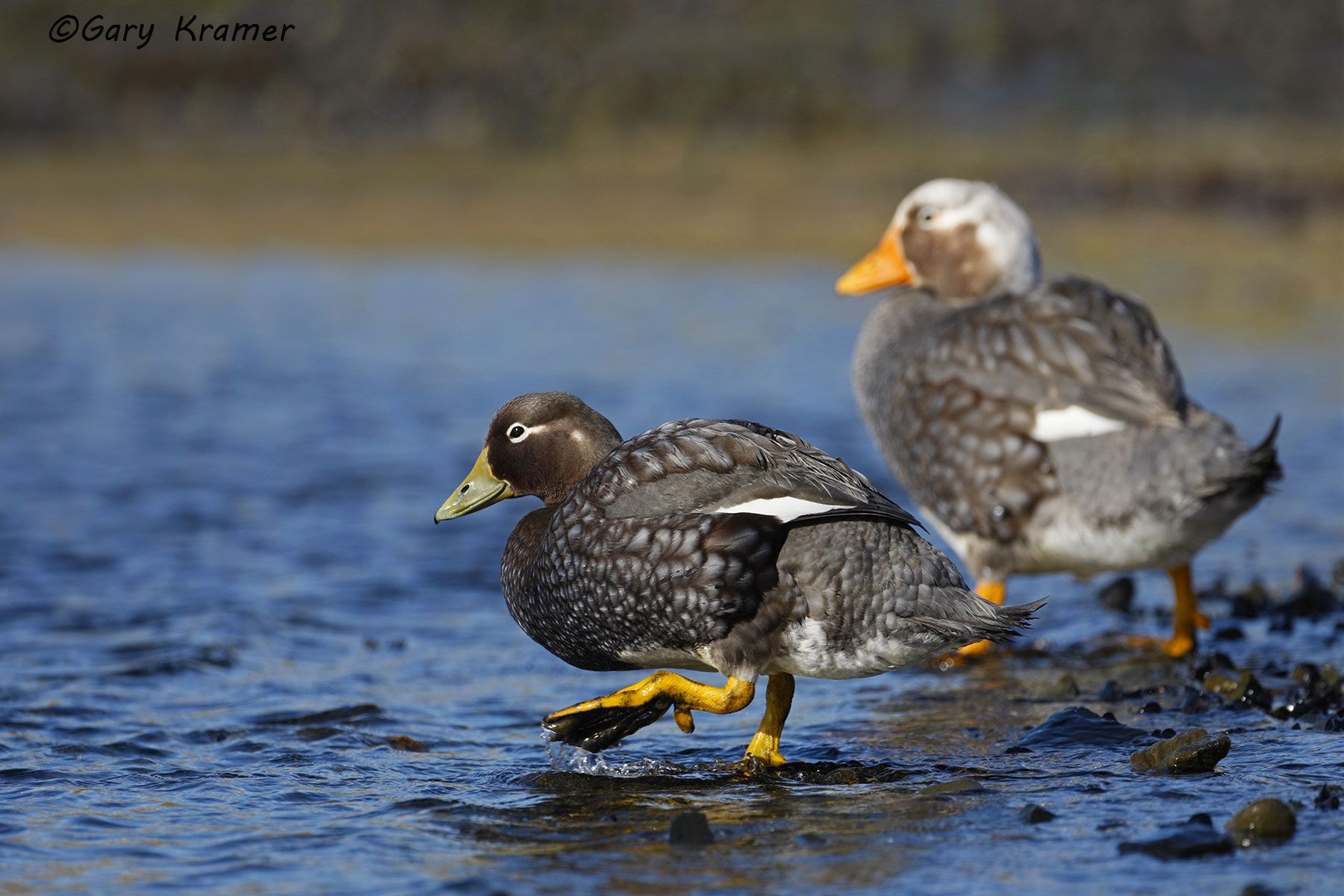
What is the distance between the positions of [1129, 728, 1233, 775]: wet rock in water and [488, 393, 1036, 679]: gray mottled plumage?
21.5 inches

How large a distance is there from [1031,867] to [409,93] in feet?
71.1

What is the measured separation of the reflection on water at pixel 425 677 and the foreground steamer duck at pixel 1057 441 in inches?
20.2

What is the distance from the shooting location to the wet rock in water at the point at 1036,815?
441 cm

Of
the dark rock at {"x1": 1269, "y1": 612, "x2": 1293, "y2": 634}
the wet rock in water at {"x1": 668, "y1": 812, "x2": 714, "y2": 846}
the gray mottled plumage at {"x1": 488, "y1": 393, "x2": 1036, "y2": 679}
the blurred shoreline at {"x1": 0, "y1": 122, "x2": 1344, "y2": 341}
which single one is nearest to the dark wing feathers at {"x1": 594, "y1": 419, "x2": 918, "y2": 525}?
the gray mottled plumage at {"x1": 488, "y1": 393, "x2": 1036, "y2": 679}

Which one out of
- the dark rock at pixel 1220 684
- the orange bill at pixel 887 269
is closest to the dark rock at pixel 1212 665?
the dark rock at pixel 1220 684

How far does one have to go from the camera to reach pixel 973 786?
15.8 ft

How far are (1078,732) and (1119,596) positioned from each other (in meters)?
2.47

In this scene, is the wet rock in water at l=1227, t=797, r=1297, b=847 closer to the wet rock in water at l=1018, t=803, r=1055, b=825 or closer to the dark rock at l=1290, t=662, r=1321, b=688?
the wet rock in water at l=1018, t=803, r=1055, b=825

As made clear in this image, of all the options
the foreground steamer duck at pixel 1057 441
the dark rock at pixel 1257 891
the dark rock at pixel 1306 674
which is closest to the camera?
the dark rock at pixel 1257 891

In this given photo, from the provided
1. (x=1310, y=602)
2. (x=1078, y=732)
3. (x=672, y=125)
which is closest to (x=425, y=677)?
(x=1078, y=732)

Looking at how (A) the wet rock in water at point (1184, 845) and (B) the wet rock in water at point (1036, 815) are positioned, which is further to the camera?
(B) the wet rock in water at point (1036, 815)

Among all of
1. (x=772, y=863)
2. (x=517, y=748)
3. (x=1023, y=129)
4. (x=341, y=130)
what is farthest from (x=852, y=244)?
(x=772, y=863)

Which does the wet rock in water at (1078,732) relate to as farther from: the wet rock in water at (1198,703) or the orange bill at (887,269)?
the orange bill at (887,269)

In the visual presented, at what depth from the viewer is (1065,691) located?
6133 mm
